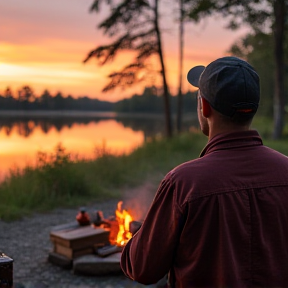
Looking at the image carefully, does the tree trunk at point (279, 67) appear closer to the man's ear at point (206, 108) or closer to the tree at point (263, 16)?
the tree at point (263, 16)

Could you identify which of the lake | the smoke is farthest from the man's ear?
the lake

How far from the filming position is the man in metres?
1.57

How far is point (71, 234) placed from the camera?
5.25 meters

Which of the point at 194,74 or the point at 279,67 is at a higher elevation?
the point at 279,67

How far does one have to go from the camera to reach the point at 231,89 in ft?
5.44

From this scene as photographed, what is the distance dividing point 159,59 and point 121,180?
9566 millimetres

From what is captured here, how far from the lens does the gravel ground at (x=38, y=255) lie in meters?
4.80

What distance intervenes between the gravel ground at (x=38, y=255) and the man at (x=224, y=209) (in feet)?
8.73

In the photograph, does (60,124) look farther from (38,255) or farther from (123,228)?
(123,228)

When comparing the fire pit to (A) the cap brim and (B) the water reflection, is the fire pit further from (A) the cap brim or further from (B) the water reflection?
(B) the water reflection

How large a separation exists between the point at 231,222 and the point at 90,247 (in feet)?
12.6

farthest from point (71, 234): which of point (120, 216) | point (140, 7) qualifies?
point (140, 7)

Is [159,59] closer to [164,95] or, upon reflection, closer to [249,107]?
[164,95]

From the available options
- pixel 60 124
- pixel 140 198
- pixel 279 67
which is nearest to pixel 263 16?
pixel 279 67
